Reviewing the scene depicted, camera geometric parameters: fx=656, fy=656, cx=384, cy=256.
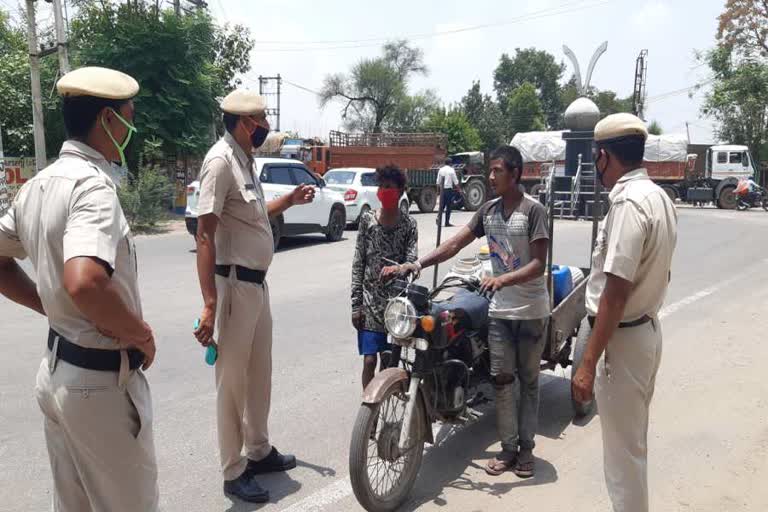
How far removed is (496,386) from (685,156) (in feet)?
86.6

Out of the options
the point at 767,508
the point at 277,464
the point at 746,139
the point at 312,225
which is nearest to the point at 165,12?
the point at 312,225

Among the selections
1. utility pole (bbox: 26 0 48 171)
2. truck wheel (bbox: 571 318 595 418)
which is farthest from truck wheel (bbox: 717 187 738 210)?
truck wheel (bbox: 571 318 595 418)

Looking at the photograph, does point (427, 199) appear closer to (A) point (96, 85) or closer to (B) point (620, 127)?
(B) point (620, 127)

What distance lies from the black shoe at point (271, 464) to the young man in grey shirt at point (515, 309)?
1189 millimetres

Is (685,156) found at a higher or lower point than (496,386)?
higher

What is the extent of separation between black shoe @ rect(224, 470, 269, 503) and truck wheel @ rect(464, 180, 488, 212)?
20.2m

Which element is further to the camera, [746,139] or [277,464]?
[746,139]

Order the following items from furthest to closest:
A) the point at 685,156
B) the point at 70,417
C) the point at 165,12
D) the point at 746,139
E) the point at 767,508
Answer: the point at 746,139
the point at 685,156
the point at 165,12
the point at 767,508
the point at 70,417

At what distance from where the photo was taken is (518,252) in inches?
152

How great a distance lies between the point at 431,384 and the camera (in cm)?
366

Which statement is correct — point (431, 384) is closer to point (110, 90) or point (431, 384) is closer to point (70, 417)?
point (70, 417)

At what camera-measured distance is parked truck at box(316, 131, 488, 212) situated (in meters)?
23.0

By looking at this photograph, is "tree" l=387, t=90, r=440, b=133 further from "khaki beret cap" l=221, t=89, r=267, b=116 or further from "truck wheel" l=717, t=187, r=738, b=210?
"khaki beret cap" l=221, t=89, r=267, b=116

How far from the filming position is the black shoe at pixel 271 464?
12.3 ft
